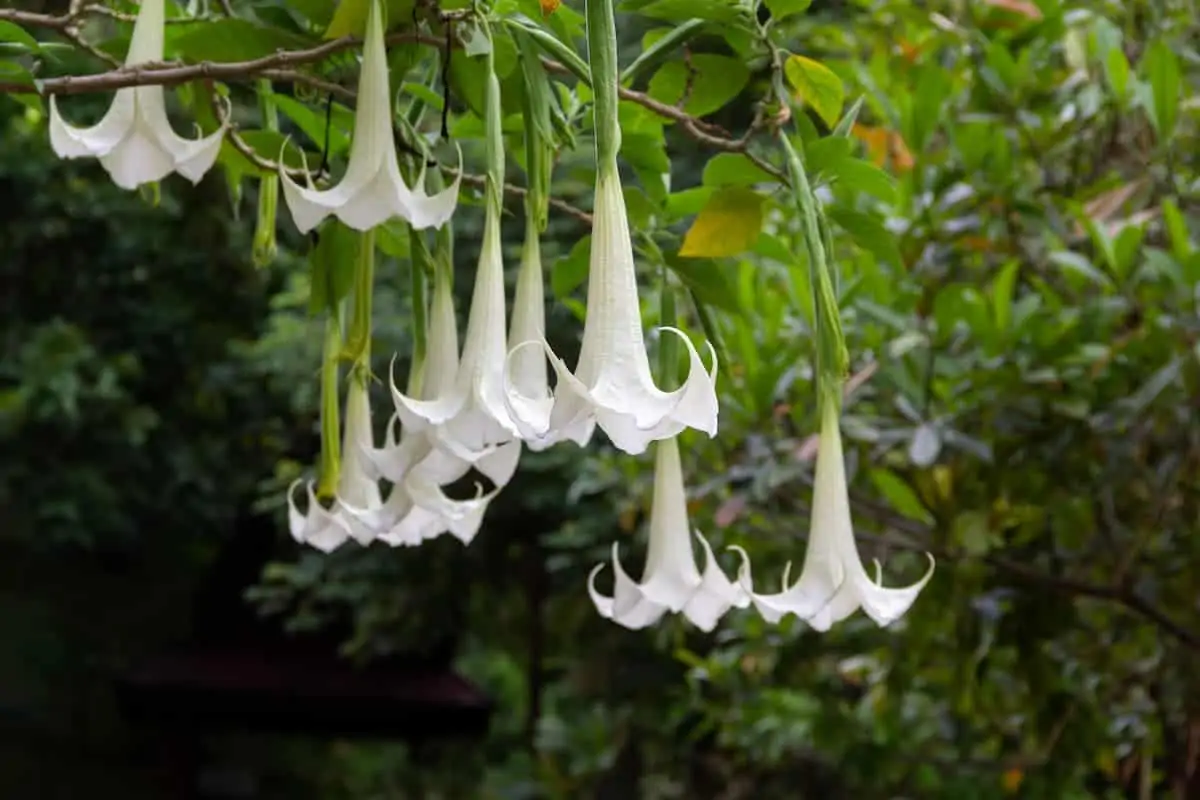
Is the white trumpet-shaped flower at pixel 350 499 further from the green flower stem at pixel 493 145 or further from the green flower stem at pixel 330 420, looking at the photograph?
the green flower stem at pixel 493 145

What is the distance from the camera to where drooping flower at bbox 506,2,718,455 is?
0.32 m

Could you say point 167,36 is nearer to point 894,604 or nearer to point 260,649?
point 894,604

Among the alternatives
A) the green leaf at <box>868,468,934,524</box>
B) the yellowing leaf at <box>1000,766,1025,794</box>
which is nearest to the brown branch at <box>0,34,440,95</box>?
the green leaf at <box>868,468,934,524</box>

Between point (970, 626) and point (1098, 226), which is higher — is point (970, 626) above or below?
below

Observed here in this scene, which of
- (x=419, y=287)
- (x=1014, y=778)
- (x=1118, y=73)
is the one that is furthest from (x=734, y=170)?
(x=1014, y=778)

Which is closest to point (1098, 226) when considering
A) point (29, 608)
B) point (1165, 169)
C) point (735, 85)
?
point (1165, 169)

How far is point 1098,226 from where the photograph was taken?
87 cm

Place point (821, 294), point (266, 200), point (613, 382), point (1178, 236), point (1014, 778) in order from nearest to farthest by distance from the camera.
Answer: point (613, 382) < point (821, 294) < point (266, 200) < point (1178, 236) < point (1014, 778)

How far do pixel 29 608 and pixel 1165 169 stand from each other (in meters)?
2.81

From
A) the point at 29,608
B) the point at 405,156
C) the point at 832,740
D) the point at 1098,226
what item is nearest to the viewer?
the point at 405,156

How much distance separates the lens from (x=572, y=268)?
509 mm

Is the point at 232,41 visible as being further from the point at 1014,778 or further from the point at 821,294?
the point at 1014,778

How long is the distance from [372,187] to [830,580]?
199 mm

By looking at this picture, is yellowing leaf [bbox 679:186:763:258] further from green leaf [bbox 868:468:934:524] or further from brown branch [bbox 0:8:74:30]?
green leaf [bbox 868:468:934:524]
